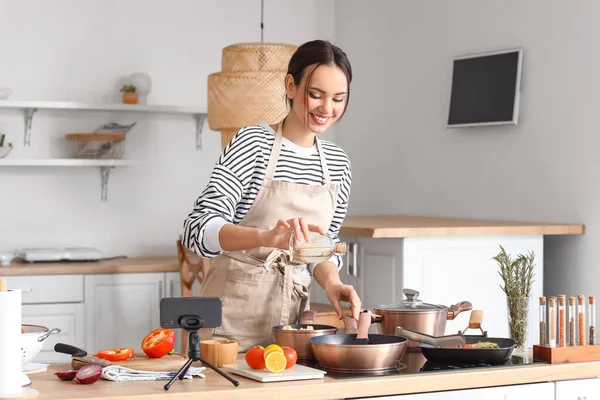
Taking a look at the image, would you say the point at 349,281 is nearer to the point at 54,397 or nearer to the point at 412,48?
the point at 412,48

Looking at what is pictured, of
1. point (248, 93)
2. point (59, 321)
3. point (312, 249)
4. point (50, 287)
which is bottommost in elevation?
point (59, 321)

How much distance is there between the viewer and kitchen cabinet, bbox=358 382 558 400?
1960 mm

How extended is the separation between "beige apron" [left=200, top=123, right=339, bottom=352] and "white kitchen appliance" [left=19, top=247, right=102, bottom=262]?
265cm

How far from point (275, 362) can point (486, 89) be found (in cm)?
304

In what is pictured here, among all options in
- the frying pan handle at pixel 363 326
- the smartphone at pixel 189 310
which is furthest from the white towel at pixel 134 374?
the frying pan handle at pixel 363 326

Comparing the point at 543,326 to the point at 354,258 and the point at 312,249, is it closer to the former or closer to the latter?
the point at 312,249

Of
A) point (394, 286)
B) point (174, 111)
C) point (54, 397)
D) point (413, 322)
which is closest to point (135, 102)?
point (174, 111)

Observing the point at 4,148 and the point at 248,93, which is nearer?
the point at 248,93

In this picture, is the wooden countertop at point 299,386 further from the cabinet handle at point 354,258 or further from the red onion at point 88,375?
the cabinet handle at point 354,258

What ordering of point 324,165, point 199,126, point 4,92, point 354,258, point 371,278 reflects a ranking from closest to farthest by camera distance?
1. point 324,165
2. point 371,278
3. point 354,258
4. point 4,92
5. point 199,126

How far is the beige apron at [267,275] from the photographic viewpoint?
245 centimetres

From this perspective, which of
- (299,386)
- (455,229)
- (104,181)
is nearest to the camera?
(299,386)

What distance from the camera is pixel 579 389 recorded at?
84.0 inches

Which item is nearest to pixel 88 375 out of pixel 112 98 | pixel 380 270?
pixel 380 270
